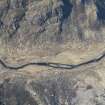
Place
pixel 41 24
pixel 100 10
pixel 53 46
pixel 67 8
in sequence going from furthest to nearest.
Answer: pixel 100 10
pixel 67 8
pixel 41 24
pixel 53 46

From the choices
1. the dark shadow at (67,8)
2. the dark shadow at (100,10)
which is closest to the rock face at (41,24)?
the dark shadow at (67,8)

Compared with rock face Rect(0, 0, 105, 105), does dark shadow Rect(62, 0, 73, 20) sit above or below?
above

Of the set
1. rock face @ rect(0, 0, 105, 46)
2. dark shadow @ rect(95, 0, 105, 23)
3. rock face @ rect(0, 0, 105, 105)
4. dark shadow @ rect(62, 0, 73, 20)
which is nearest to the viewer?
rock face @ rect(0, 0, 105, 105)

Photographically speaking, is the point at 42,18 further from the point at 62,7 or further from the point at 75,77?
the point at 75,77

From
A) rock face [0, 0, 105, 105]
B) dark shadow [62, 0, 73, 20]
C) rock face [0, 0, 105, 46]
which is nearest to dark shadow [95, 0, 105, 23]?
rock face [0, 0, 105, 105]

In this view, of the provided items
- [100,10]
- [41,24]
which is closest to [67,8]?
[41,24]

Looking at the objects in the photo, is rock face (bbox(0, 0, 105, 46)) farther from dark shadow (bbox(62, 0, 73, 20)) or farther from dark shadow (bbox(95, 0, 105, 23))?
dark shadow (bbox(95, 0, 105, 23))

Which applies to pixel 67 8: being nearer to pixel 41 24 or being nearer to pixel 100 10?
pixel 41 24

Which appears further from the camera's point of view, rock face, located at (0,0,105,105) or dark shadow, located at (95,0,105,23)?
dark shadow, located at (95,0,105,23)

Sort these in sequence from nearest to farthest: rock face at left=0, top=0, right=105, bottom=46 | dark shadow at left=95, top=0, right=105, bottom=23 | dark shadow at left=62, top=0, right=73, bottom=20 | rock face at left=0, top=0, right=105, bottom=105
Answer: rock face at left=0, top=0, right=105, bottom=105 < rock face at left=0, top=0, right=105, bottom=46 < dark shadow at left=62, top=0, right=73, bottom=20 < dark shadow at left=95, top=0, right=105, bottom=23
